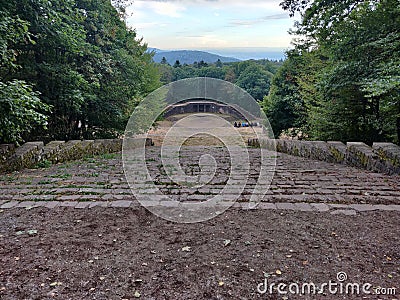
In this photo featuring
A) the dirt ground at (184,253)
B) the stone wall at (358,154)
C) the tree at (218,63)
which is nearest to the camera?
the dirt ground at (184,253)

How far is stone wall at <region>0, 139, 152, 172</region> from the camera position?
16.2ft

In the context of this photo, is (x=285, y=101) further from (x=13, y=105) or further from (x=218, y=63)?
(x=218, y=63)

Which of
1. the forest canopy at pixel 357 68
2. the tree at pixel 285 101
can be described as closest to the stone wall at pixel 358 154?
the forest canopy at pixel 357 68

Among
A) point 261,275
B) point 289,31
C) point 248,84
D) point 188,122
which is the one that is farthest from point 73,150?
point 248,84

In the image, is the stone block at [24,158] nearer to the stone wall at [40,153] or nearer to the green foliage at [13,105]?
the stone wall at [40,153]

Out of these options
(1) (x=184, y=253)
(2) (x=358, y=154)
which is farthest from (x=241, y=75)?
(1) (x=184, y=253)

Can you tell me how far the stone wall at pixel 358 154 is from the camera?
485 cm

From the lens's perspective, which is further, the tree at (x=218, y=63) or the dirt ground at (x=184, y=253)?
the tree at (x=218, y=63)

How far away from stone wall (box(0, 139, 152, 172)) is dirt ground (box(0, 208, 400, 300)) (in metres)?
2.33

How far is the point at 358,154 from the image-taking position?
18.4ft

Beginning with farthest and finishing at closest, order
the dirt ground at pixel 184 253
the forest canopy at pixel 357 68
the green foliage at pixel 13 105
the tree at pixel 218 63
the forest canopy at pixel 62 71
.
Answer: the tree at pixel 218 63 < the forest canopy at pixel 357 68 < the forest canopy at pixel 62 71 < the green foliage at pixel 13 105 < the dirt ground at pixel 184 253

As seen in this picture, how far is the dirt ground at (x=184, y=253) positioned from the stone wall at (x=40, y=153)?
233 cm

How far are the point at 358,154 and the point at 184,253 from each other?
4.57 metres

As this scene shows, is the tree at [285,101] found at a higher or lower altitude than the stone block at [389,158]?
higher
